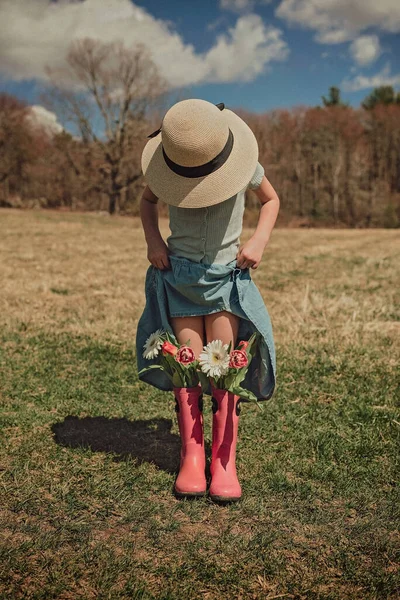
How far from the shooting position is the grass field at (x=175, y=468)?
2.00 metres

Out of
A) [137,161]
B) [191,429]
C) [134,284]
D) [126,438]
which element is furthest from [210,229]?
[137,161]

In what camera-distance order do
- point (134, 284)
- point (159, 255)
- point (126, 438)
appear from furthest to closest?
1. point (134, 284)
2. point (126, 438)
3. point (159, 255)

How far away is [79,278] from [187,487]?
19.4 feet

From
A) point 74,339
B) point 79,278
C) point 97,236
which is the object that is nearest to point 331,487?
point 74,339

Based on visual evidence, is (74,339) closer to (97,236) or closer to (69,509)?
(69,509)

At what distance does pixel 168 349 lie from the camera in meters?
2.65

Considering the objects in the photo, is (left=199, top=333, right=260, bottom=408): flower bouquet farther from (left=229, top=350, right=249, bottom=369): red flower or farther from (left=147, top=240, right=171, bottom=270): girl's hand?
(left=147, top=240, right=171, bottom=270): girl's hand

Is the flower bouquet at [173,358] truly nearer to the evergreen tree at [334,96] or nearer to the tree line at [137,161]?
the tree line at [137,161]

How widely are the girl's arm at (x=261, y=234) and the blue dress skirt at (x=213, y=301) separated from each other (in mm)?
76

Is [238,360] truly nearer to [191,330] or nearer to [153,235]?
[191,330]

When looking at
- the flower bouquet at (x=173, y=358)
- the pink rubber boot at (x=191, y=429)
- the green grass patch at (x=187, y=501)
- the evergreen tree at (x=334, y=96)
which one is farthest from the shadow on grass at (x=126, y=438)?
the evergreen tree at (x=334, y=96)

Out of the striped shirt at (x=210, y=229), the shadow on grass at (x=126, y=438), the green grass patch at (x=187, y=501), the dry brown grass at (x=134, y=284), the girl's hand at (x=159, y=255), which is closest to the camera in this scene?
the green grass patch at (x=187, y=501)

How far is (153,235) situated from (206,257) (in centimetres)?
31

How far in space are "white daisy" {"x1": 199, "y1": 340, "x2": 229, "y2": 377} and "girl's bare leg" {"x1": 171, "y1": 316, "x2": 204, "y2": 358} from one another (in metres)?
0.10
